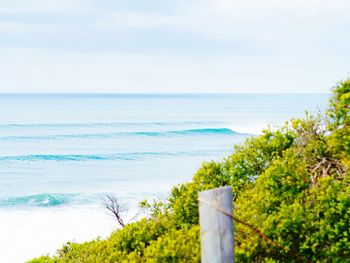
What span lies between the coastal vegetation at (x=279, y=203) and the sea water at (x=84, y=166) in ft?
2.62

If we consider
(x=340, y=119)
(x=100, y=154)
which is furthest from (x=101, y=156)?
(x=340, y=119)

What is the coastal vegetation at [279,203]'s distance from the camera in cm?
477

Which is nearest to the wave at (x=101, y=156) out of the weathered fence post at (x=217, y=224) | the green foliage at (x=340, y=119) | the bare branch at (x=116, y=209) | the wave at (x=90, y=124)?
the wave at (x=90, y=124)

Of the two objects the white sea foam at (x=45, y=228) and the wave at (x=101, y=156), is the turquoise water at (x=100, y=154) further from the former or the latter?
the white sea foam at (x=45, y=228)

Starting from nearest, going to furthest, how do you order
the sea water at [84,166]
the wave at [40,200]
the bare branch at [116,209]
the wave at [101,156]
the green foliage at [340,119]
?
the green foliage at [340,119]
the bare branch at [116,209]
the sea water at [84,166]
the wave at [40,200]
the wave at [101,156]

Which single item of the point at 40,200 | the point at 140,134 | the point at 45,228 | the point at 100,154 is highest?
the point at 140,134

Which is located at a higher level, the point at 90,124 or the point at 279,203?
the point at 90,124

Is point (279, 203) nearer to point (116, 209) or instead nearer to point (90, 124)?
point (116, 209)

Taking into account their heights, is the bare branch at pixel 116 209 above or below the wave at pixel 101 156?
below

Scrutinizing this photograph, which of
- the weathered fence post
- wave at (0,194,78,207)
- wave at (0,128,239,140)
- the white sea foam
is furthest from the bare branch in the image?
wave at (0,128,239,140)

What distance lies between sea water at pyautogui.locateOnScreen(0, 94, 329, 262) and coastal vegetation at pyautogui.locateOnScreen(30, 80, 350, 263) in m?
0.80

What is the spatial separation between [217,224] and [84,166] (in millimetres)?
35430

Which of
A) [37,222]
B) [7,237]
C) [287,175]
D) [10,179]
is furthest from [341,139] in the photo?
[10,179]

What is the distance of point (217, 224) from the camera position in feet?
12.1
